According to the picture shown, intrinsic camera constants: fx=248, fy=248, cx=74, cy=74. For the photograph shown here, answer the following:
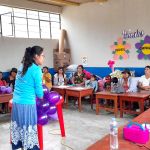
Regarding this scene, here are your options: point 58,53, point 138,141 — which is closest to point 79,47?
point 58,53

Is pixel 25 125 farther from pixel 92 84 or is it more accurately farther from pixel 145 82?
pixel 92 84

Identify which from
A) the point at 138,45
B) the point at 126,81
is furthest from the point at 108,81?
the point at 138,45

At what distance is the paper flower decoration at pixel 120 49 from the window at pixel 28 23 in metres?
2.33

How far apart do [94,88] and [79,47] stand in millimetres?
2213

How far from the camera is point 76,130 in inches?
181

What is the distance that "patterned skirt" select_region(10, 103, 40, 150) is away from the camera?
2.92 m

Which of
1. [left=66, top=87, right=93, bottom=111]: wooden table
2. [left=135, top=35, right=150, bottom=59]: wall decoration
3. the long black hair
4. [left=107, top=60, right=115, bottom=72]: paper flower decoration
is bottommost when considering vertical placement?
[left=66, top=87, right=93, bottom=111]: wooden table

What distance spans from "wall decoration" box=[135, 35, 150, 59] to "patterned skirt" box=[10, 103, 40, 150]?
4468mm

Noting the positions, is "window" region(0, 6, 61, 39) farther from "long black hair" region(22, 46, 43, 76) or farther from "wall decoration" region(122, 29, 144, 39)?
"long black hair" region(22, 46, 43, 76)

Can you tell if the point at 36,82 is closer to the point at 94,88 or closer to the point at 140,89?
the point at 140,89

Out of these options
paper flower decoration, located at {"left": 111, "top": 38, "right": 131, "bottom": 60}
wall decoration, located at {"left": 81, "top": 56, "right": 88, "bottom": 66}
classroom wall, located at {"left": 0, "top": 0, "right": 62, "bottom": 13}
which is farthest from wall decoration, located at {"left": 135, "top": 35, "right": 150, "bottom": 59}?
classroom wall, located at {"left": 0, "top": 0, "right": 62, "bottom": 13}

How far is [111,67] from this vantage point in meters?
7.31

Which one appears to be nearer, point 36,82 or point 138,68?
point 36,82

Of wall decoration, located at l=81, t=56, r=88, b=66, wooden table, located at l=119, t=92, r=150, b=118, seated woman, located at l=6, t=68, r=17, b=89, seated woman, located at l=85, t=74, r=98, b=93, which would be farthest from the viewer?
wall decoration, located at l=81, t=56, r=88, b=66
